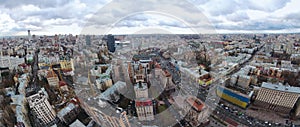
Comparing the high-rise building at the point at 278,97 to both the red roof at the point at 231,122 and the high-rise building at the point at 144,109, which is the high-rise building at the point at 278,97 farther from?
the high-rise building at the point at 144,109

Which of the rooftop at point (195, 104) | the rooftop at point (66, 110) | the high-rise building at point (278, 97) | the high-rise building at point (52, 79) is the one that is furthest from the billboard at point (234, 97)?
the high-rise building at point (52, 79)

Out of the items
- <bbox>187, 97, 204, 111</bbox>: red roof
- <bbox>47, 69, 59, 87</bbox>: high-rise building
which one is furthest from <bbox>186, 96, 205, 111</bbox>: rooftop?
<bbox>47, 69, 59, 87</bbox>: high-rise building

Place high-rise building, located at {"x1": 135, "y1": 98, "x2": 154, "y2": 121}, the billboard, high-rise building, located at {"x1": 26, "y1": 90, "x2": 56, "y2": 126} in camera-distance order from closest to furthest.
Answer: high-rise building, located at {"x1": 135, "y1": 98, "x2": 154, "y2": 121}, high-rise building, located at {"x1": 26, "y1": 90, "x2": 56, "y2": 126}, the billboard

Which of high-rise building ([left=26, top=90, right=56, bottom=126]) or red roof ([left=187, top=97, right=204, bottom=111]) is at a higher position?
red roof ([left=187, top=97, right=204, bottom=111])

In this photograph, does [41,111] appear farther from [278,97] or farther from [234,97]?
[278,97]

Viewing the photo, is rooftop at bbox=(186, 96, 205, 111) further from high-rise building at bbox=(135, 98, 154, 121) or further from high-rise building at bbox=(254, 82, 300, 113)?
high-rise building at bbox=(254, 82, 300, 113)

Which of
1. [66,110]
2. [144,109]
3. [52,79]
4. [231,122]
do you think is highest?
[52,79]

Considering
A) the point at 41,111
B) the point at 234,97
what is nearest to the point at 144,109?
the point at 41,111

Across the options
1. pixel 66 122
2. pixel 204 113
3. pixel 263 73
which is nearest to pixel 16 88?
pixel 66 122

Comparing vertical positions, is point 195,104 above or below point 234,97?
above

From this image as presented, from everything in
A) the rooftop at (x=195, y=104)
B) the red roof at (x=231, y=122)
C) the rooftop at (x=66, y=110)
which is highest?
the rooftop at (x=195, y=104)

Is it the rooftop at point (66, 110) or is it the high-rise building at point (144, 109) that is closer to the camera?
the high-rise building at point (144, 109)
